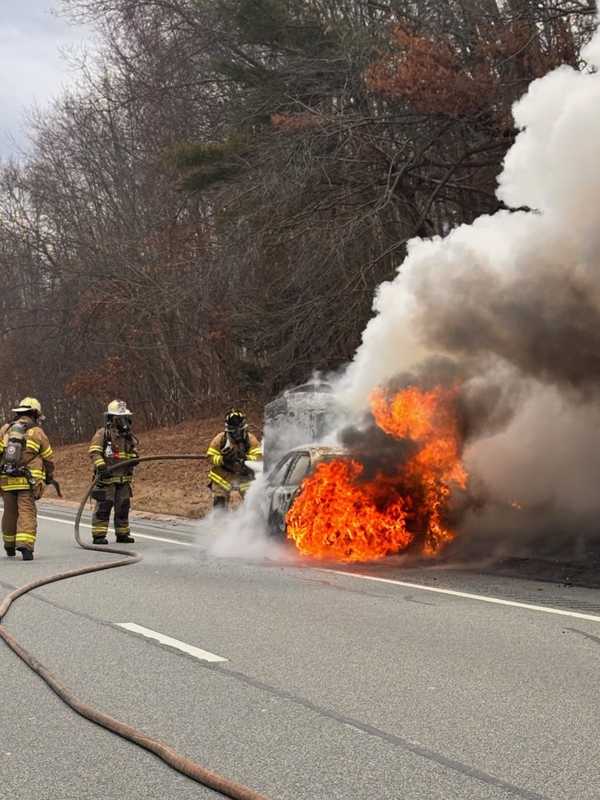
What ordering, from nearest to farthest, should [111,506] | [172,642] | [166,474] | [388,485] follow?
[172,642] < [388,485] < [111,506] < [166,474]

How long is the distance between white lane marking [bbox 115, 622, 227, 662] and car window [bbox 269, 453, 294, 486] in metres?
4.50

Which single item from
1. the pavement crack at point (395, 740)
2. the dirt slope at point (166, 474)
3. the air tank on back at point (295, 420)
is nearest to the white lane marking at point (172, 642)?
the pavement crack at point (395, 740)

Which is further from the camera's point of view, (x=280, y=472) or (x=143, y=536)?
(x=143, y=536)

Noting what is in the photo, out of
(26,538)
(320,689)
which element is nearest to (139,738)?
(320,689)

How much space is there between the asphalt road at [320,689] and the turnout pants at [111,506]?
378 cm

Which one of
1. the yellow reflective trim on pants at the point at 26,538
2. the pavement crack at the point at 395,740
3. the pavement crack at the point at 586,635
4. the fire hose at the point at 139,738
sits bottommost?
the fire hose at the point at 139,738

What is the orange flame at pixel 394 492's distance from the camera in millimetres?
11219

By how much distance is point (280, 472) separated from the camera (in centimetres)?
1265

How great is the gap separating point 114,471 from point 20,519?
156 cm

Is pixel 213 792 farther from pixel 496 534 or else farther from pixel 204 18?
pixel 204 18

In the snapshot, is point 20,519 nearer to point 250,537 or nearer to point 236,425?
point 250,537

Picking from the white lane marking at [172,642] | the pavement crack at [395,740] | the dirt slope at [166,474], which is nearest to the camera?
the pavement crack at [395,740]

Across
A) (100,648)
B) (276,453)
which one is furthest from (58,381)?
(100,648)

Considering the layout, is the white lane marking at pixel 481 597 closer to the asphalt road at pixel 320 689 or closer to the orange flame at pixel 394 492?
the asphalt road at pixel 320 689
